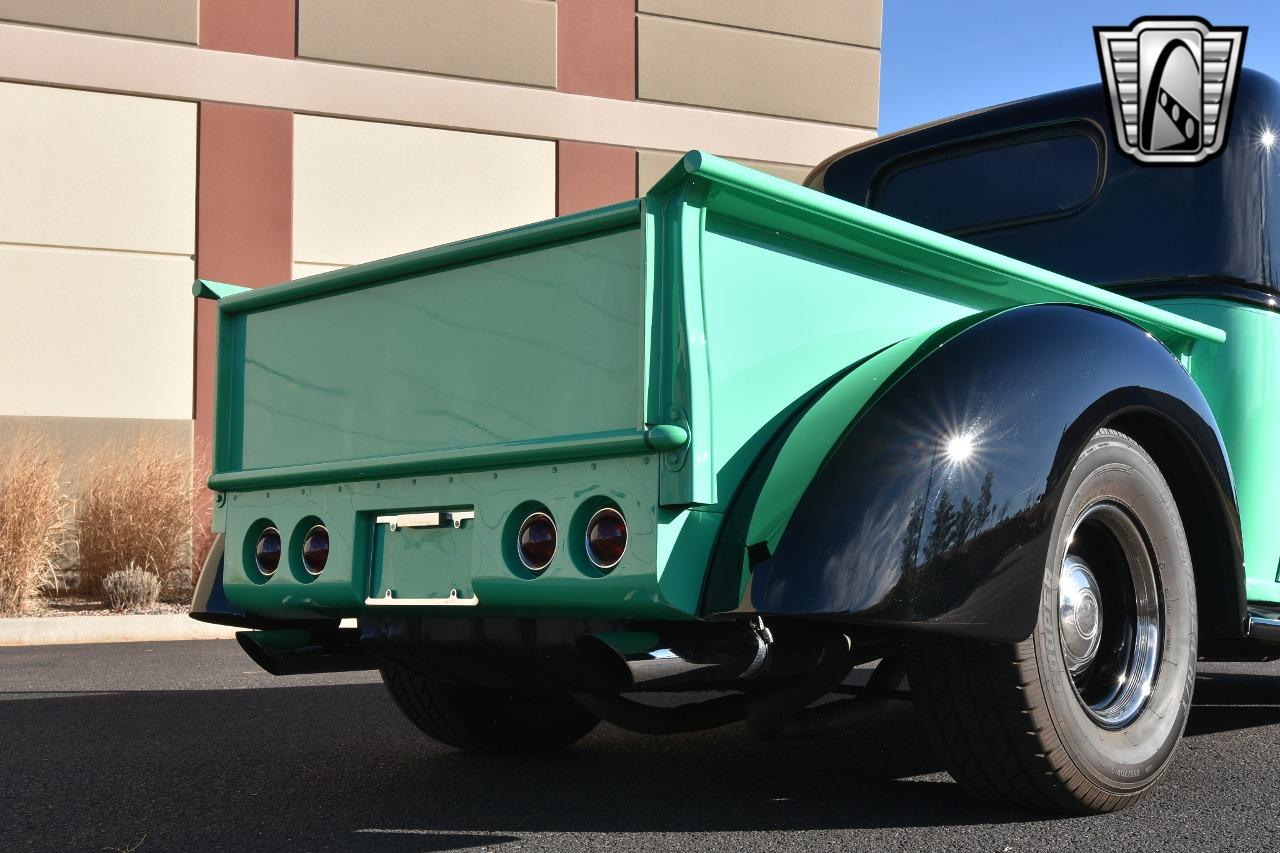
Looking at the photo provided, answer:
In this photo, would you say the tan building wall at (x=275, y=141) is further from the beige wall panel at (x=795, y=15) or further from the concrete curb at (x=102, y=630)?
the concrete curb at (x=102, y=630)

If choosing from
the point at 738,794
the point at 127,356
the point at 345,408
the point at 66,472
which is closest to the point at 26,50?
the point at 127,356

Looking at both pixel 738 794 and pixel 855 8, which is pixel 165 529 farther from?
pixel 855 8

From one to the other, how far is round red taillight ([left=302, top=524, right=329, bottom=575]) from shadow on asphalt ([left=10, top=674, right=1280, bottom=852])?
0.62 metres

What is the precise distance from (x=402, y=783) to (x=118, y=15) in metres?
11.7

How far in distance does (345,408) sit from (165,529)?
878cm

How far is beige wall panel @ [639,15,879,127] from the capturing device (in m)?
15.6

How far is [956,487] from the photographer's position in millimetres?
2822

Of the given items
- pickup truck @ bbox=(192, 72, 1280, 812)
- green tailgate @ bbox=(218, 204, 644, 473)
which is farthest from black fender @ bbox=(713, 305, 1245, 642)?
green tailgate @ bbox=(218, 204, 644, 473)

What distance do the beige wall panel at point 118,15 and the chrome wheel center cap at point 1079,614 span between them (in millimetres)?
12374

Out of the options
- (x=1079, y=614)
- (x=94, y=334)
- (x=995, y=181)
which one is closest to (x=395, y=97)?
(x=94, y=334)

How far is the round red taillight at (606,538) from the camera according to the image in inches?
112

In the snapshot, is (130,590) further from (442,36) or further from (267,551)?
(267,551)

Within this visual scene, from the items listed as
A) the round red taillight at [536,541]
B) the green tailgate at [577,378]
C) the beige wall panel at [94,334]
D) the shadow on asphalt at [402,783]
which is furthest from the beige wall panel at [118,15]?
the round red taillight at [536,541]

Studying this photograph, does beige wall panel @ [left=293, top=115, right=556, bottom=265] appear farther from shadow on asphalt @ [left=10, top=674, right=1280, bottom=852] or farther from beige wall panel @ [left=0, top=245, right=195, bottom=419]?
shadow on asphalt @ [left=10, top=674, right=1280, bottom=852]
